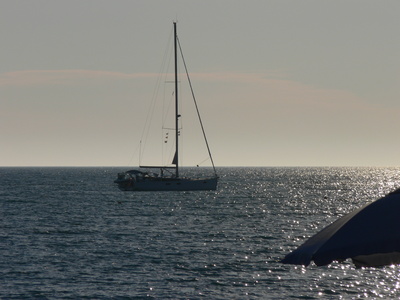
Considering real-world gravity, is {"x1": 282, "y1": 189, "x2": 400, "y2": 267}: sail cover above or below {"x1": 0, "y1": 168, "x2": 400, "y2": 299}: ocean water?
above

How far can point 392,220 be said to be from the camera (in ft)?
29.9

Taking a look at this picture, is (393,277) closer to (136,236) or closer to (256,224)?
(136,236)

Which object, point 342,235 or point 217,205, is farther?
point 217,205

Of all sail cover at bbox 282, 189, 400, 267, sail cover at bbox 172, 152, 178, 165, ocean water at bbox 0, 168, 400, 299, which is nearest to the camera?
sail cover at bbox 282, 189, 400, 267

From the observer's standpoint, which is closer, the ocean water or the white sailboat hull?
the ocean water

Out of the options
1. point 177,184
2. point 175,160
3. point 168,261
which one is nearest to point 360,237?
point 168,261

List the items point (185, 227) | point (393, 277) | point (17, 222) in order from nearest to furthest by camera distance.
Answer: point (393, 277), point (185, 227), point (17, 222)

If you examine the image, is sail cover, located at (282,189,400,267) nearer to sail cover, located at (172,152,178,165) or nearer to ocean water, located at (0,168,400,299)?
ocean water, located at (0,168,400,299)

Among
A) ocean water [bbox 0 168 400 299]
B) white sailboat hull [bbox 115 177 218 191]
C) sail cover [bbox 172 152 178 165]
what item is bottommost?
ocean water [bbox 0 168 400 299]

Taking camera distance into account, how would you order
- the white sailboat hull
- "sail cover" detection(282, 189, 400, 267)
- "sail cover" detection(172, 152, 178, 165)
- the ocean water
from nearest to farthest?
"sail cover" detection(282, 189, 400, 267) → the ocean water → "sail cover" detection(172, 152, 178, 165) → the white sailboat hull

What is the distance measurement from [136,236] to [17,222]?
17.6 m

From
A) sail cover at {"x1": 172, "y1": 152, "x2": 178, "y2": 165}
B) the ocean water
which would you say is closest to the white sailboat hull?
sail cover at {"x1": 172, "y1": 152, "x2": 178, "y2": 165}

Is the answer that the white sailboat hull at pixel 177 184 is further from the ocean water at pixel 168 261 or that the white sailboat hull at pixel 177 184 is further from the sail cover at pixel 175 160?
the ocean water at pixel 168 261

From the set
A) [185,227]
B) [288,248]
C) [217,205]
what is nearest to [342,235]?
[288,248]
